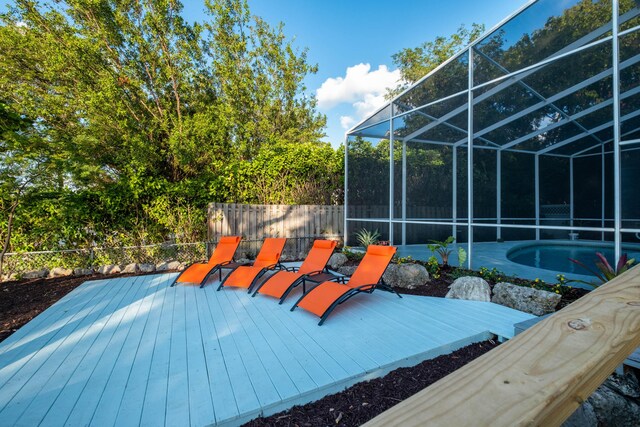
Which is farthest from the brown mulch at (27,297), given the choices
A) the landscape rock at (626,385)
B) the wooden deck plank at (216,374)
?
the landscape rock at (626,385)

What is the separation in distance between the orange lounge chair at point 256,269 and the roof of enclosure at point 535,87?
4186 mm

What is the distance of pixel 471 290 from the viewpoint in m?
4.39

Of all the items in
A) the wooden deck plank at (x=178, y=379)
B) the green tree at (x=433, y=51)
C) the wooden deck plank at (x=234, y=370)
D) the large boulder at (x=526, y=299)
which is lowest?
the wooden deck plank at (x=178, y=379)

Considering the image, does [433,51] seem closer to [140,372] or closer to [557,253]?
[557,253]

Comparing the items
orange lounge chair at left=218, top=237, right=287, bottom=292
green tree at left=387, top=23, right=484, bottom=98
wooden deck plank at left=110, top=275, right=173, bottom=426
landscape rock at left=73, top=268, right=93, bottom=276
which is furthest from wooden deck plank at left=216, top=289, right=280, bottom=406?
green tree at left=387, top=23, right=484, bottom=98

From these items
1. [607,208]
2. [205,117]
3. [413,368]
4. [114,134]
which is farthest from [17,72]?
[607,208]

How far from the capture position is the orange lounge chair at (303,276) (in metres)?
→ 4.48

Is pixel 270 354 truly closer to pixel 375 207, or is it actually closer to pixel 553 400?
pixel 553 400

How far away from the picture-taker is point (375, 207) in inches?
358

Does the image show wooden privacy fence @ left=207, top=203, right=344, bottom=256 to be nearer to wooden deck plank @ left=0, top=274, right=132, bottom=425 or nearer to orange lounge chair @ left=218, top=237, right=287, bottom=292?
orange lounge chair @ left=218, top=237, right=287, bottom=292

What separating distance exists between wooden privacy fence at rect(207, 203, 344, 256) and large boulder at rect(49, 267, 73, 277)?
295cm

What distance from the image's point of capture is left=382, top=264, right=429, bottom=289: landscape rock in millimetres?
5109

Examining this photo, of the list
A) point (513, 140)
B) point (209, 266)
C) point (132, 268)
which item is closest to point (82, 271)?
point (132, 268)

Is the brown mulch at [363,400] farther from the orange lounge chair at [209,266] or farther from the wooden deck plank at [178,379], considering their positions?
the orange lounge chair at [209,266]
